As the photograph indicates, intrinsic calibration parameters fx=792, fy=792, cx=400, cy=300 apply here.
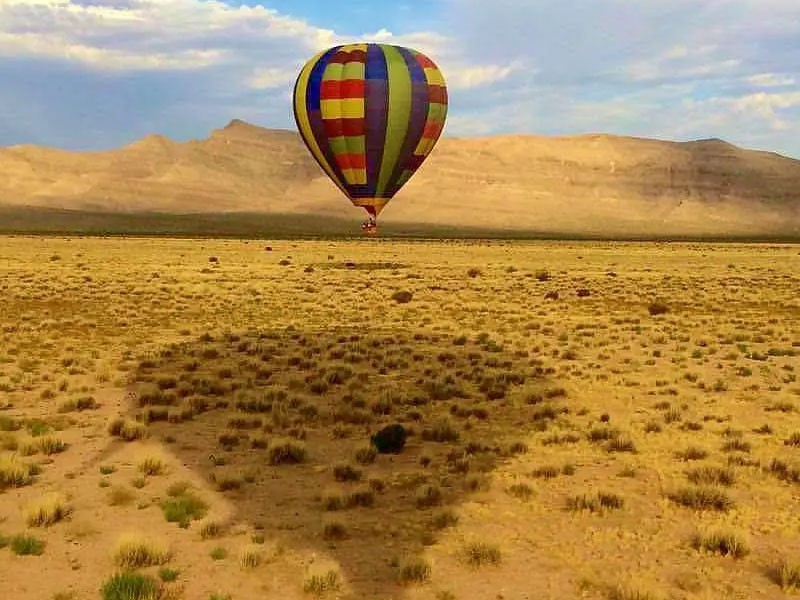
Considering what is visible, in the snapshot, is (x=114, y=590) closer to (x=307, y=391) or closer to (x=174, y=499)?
(x=174, y=499)

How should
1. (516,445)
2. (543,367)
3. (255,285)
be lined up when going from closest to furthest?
(516,445) → (543,367) → (255,285)

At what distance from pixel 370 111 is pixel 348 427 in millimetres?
26983

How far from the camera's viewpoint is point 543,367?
773 inches

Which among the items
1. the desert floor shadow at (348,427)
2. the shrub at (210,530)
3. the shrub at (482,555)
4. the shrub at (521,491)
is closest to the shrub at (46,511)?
the shrub at (210,530)

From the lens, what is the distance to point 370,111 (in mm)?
38406

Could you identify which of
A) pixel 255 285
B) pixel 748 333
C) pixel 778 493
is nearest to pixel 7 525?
pixel 778 493

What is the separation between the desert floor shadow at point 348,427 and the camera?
930 cm

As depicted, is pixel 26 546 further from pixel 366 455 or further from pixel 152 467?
→ pixel 366 455

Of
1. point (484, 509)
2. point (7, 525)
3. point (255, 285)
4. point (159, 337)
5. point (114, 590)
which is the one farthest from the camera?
point (255, 285)

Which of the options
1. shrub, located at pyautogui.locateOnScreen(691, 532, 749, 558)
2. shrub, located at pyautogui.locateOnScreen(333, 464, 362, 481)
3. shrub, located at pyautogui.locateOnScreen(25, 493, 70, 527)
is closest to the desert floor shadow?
shrub, located at pyautogui.locateOnScreen(333, 464, 362, 481)

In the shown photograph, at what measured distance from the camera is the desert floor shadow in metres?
9.30

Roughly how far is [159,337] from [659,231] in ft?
612

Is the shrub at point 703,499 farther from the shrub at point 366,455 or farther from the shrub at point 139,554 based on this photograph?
the shrub at point 139,554

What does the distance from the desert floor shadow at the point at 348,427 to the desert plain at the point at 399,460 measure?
0.18ft
